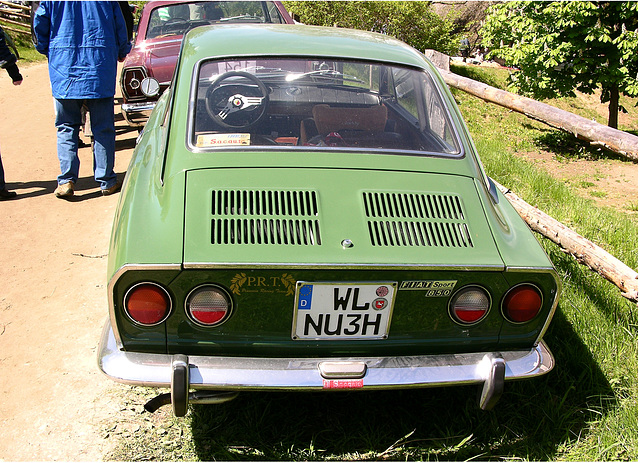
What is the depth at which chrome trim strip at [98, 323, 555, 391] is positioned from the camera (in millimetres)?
2213

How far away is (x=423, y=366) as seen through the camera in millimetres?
2354

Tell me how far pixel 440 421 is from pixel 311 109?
185 centimetres

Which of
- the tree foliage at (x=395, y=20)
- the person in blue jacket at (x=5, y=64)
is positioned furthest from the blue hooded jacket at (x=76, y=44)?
the tree foliage at (x=395, y=20)

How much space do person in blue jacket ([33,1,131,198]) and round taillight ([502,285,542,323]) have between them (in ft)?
14.1

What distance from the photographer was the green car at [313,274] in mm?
2193

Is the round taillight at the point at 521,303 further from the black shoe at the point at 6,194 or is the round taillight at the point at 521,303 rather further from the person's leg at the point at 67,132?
the black shoe at the point at 6,194

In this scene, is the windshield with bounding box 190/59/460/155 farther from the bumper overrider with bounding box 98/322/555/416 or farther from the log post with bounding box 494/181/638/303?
the bumper overrider with bounding box 98/322/555/416

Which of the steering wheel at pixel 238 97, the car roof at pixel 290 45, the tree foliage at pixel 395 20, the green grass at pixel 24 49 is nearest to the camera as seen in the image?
the steering wheel at pixel 238 97

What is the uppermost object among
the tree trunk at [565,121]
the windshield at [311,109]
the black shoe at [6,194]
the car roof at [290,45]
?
the car roof at [290,45]

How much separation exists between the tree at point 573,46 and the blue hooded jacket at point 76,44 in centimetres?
671

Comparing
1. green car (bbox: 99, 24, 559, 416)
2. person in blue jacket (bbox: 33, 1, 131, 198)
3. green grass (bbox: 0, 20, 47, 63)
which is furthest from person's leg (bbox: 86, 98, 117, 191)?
green grass (bbox: 0, 20, 47, 63)

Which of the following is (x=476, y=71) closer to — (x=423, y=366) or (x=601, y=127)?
(x=601, y=127)

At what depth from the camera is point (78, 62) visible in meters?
5.11

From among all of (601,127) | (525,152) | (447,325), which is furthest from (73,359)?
(525,152)
